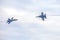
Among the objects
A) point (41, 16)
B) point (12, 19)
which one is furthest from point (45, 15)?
point (12, 19)

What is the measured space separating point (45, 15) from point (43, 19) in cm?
101

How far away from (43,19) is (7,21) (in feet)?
25.8

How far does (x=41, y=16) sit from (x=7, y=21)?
25.9 ft

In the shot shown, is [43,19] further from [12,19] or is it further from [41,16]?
[12,19]

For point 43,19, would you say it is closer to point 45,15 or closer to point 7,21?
point 45,15

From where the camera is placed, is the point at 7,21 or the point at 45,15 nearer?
the point at 45,15

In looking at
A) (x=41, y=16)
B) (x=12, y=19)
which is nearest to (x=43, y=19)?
(x=41, y=16)

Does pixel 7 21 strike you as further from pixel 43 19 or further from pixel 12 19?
pixel 43 19

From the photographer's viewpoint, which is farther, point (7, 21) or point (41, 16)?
point (7, 21)

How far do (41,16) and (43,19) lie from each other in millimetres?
1003

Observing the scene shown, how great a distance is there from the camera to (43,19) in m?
54.3

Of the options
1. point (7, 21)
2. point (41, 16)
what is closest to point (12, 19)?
point (7, 21)

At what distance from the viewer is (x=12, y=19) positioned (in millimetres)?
56906
